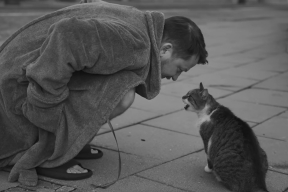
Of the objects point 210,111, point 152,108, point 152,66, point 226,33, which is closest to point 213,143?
point 210,111

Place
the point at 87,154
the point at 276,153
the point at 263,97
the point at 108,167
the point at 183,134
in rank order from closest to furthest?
the point at 108,167
the point at 87,154
the point at 276,153
the point at 183,134
the point at 263,97

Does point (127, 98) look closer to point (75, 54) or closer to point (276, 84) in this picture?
point (75, 54)

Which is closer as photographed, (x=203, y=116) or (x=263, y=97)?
(x=203, y=116)

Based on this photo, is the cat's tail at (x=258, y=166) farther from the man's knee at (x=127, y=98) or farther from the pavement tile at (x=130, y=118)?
the pavement tile at (x=130, y=118)

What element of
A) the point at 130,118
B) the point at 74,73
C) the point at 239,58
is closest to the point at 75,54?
the point at 74,73

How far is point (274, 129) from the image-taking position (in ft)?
13.4

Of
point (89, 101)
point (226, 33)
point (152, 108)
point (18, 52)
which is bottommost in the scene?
point (226, 33)

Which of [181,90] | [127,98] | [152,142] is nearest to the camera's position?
[127,98]

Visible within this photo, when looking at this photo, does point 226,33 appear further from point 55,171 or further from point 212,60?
point 55,171

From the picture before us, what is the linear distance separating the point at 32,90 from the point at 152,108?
2.10 meters

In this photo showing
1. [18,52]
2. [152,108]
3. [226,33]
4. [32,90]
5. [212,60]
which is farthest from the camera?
[226,33]

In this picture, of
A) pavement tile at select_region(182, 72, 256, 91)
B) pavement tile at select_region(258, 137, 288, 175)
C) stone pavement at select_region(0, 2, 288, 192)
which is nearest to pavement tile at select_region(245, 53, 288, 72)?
stone pavement at select_region(0, 2, 288, 192)

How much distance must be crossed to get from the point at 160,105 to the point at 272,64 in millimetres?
3027

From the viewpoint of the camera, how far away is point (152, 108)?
4.69 metres
